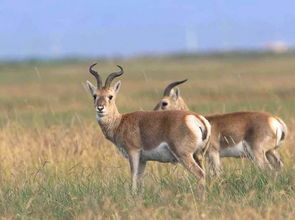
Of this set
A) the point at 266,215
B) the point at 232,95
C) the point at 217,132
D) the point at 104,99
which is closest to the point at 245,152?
the point at 217,132

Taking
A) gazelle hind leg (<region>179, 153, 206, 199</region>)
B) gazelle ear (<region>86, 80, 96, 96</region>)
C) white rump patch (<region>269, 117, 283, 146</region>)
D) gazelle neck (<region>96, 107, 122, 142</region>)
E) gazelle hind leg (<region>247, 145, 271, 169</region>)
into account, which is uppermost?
gazelle ear (<region>86, 80, 96, 96</region>)

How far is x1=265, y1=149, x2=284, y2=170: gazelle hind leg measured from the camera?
12.5 meters

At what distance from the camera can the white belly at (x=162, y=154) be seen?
11.0m

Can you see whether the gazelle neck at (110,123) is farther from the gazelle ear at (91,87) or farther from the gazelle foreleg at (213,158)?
the gazelle foreleg at (213,158)

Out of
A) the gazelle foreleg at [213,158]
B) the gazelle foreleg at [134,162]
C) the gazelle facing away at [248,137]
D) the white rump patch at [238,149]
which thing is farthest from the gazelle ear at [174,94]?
the gazelle foreleg at [134,162]

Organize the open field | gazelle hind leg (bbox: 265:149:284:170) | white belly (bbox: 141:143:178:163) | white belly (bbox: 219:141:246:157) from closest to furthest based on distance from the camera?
1. the open field
2. white belly (bbox: 141:143:178:163)
3. white belly (bbox: 219:141:246:157)
4. gazelle hind leg (bbox: 265:149:284:170)

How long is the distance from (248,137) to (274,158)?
634 millimetres

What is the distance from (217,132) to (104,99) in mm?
1946

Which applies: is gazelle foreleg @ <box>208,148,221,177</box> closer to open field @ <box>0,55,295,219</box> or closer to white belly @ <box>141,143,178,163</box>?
open field @ <box>0,55,295,219</box>

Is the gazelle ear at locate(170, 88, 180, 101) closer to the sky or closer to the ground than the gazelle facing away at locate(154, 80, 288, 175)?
closer to the sky

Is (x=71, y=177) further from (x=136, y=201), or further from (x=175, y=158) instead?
(x=136, y=201)

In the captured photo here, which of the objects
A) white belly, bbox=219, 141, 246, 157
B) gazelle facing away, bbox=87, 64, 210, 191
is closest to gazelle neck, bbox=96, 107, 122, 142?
gazelle facing away, bbox=87, 64, 210, 191

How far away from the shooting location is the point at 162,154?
1105 cm

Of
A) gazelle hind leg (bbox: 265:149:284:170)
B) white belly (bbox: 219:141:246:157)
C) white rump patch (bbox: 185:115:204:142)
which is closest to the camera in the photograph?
white rump patch (bbox: 185:115:204:142)
